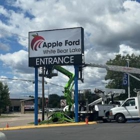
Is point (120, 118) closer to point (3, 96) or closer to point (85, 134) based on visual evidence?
point (85, 134)

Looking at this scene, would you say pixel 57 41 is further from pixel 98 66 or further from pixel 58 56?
pixel 98 66

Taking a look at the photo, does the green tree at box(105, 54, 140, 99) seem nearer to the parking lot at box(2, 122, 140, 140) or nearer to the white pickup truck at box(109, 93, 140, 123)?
the white pickup truck at box(109, 93, 140, 123)

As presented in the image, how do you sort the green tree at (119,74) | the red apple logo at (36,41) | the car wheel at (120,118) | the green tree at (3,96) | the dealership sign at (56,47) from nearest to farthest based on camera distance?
the car wheel at (120,118), the dealership sign at (56,47), the red apple logo at (36,41), the green tree at (119,74), the green tree at (3,96)

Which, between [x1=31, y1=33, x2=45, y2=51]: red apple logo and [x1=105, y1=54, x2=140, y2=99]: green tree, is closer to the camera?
[x1=31, y1=33, x2=45, y2=51]: red apple logo

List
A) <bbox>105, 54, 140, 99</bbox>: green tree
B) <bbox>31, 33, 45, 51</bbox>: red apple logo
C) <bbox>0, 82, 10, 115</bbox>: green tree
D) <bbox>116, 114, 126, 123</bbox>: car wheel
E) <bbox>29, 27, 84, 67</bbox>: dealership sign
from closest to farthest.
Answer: <bbox>116, 114, 126, 123</bbox>: car wheel, <bbox>29, 27, 84, 67</bbox>: dealership sign, <bbox>31, 33, 45, 51</bbox>: red apple logo, <bbox>105, 54, 140, 99</bbox>: green tree, <bbox>0, 82, 10, 115</bbox>: green tree

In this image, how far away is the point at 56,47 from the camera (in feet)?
101

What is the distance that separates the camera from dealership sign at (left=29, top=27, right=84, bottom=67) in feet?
98.5

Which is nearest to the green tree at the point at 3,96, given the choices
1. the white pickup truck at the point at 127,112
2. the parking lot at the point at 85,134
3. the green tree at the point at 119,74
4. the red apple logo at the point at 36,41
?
the green tree at the point at 119,74

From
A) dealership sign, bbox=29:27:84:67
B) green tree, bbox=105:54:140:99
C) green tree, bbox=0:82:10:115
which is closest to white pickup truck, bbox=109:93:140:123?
dealership sign, bbox=29:27:84:67

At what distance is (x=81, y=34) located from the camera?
29984 millimetres

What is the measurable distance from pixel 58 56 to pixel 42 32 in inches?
110

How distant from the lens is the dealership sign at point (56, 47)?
30.0 m

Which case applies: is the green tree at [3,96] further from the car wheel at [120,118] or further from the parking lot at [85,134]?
the parking lot at [85,134]

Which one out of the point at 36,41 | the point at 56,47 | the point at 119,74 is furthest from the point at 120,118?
the point at 119,74
